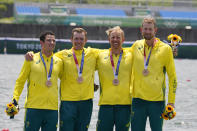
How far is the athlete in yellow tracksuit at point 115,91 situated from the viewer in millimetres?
7488

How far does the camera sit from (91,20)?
121 ft

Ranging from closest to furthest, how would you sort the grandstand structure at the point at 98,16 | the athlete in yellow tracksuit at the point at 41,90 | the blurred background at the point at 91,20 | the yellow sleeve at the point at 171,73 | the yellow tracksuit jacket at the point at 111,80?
the athlete in yellow tracksuit at the point at 41,90 < the yellow sleeve at the point at 171,73 < the yellow tracksuit jacket at the point at 111,80 < the blurred background at the point at 91,20 < the grandstand structure at the point at 98,16

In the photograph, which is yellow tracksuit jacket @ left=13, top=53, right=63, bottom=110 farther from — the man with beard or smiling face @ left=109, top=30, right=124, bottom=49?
the man with beard

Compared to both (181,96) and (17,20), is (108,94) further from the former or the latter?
(17,20)

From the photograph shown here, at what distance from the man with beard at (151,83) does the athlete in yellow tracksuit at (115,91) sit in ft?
0.48

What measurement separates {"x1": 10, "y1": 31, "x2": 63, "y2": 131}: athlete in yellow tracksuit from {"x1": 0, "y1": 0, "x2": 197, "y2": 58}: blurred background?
845 inches

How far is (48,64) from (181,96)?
8.91 meters

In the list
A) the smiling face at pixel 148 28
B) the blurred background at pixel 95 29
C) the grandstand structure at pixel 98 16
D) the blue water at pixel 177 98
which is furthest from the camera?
the grandstand structure at pixel 98 16

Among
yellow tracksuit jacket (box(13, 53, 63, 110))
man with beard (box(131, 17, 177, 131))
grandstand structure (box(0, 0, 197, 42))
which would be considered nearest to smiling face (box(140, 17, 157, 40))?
man with beard (box(131, 17, 177, 131))

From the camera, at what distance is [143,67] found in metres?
7.41

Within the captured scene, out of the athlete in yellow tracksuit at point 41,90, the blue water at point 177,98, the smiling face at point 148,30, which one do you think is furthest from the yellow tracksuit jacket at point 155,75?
the blue water at point 177,98

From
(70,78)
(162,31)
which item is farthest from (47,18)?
(70,78)

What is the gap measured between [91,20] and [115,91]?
29.8 metres

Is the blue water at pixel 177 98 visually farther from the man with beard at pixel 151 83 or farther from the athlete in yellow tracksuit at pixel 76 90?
the man with beard at pixel 151 83
